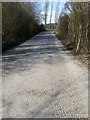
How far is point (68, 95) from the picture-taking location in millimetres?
7609

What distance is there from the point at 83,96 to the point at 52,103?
1.12 meters

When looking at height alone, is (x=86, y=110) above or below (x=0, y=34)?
below

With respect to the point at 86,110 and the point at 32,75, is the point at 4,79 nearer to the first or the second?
the point at 32,75

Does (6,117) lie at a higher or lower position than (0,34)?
lower

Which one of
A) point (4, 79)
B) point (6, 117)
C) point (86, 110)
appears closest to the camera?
point (6, 117)

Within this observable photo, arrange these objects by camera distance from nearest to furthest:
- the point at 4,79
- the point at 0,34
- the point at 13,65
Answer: the point at 4,79 < the point at 13,65 < the point at 0,34

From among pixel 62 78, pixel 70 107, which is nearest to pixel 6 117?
pixel 70 107

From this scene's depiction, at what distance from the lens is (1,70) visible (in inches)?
436

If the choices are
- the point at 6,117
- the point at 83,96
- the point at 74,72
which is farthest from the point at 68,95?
the point at 74,72

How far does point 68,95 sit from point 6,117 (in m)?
2.36

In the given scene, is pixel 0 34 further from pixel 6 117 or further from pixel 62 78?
pixel 6 117

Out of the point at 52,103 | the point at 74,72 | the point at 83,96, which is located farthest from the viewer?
the point at 74,72

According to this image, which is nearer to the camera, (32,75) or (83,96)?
(83,96)

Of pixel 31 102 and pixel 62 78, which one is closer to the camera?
pixel 31 102
